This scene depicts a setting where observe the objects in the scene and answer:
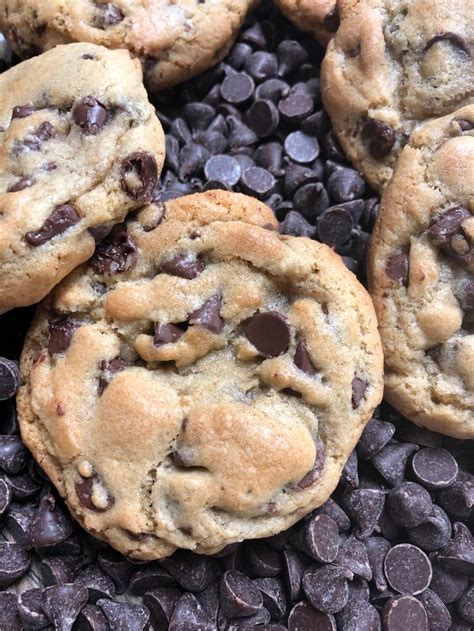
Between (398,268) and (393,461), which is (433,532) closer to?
(393,461)

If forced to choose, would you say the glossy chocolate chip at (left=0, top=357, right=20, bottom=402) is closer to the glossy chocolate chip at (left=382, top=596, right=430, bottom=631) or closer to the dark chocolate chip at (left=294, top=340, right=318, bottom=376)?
the dark chocolate chip at (left=294, top=340, right=318, bottom=376)

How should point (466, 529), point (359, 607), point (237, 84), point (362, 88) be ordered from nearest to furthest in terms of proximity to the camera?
point (359, 607), point (466, 529), point (362, 88), point (237, 84)

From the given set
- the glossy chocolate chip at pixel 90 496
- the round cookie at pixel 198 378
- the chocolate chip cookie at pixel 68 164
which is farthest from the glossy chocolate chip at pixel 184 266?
the glossy chocolate chip at pixel 90 496

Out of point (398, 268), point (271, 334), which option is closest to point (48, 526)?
point (271, 334)

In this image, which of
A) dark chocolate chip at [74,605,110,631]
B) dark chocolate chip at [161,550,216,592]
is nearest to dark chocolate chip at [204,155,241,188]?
dark chocolate chip at [161,550,216,592]

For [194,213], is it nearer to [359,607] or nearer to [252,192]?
[252,192]

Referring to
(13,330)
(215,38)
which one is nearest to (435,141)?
(215,38)

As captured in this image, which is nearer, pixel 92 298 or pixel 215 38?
pixel 92 298
